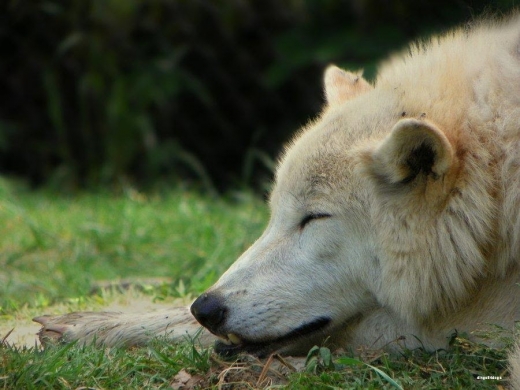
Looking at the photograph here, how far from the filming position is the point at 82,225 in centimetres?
618

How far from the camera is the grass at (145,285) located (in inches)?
107

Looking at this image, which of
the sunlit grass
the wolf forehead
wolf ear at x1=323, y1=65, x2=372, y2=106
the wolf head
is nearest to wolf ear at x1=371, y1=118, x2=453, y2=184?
the wolf head

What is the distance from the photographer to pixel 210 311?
3016 mm

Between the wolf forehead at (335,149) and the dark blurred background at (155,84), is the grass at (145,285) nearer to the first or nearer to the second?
the wolf forehead at (335,149)

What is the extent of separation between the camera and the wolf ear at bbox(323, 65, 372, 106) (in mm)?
3691

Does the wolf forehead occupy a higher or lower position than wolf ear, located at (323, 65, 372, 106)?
lower

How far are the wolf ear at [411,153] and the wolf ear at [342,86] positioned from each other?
0.76 meters

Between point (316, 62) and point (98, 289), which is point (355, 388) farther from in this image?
point (316, 62)

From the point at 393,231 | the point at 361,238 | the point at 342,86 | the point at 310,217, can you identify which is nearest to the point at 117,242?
the point at 342,86

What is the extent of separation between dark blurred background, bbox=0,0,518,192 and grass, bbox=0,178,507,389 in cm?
121

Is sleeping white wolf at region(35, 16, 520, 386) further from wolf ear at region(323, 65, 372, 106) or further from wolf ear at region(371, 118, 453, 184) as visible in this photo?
wolf ear at region(323, 65, 372, 106)

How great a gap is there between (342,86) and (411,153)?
0.98 m

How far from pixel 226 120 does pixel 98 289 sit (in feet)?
18.4

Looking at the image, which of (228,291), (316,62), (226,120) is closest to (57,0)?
(226,120)
